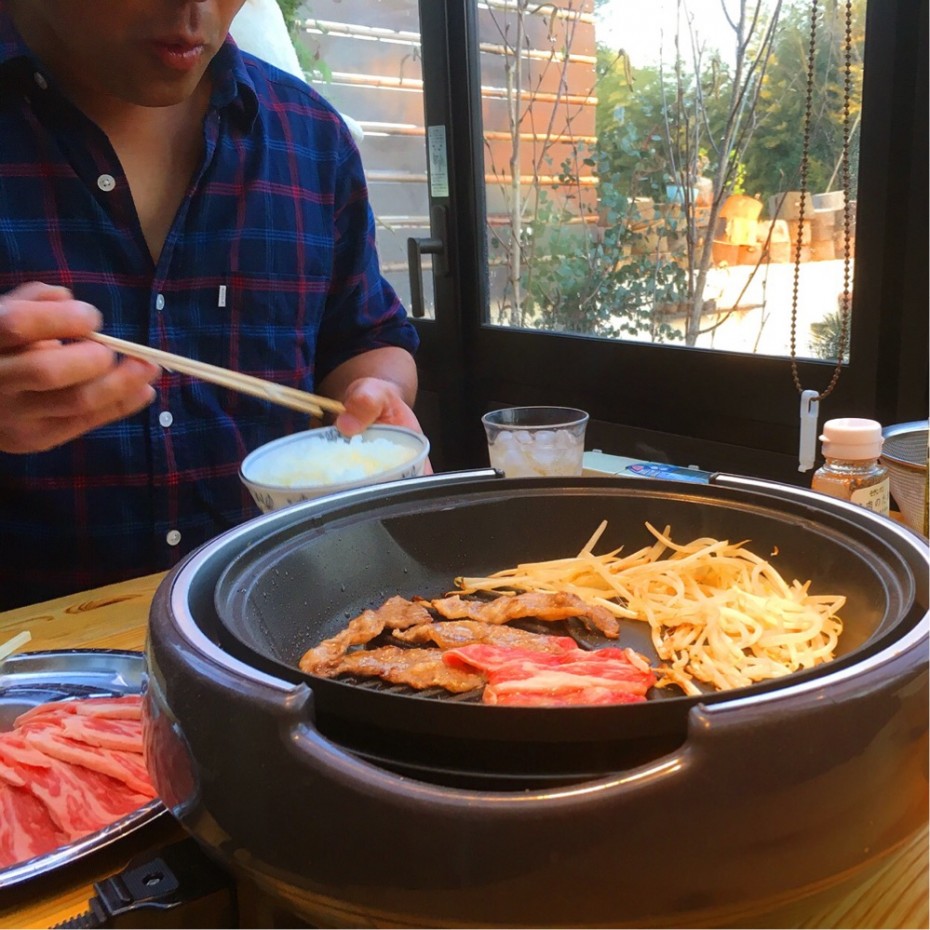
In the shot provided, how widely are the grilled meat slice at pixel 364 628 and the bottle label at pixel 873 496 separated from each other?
24.4 inches

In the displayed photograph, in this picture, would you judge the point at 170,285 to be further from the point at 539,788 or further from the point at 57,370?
the point at 539,788

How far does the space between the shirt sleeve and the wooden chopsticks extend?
67 cm

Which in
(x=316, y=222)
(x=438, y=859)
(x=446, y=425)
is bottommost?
(x=446, y=425)

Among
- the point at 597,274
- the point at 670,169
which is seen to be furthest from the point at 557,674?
the point at 597,274

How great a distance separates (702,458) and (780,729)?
Answer: 2.18 m

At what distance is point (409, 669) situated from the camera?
81cm

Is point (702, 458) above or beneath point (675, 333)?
beneath

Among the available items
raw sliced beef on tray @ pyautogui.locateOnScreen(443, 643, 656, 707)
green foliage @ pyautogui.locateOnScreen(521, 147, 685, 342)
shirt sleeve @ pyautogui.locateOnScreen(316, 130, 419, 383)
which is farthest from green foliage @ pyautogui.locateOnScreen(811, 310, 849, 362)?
raw sliced beef on tray @ pyautogui.locateOnScreen(443, 643, 656, 707)

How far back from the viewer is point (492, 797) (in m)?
0.48

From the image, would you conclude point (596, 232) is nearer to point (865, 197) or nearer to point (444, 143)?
point (444, 143)

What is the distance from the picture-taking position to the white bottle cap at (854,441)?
1.16 meters

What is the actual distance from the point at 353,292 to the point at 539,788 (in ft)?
5.39

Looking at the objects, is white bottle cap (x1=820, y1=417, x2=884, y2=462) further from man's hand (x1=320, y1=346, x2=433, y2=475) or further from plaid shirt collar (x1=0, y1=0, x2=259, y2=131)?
plaid shirt collar (x1=0, y1=0, x2=259, y2=131)

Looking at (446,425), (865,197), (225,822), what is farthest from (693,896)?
(446,425)
